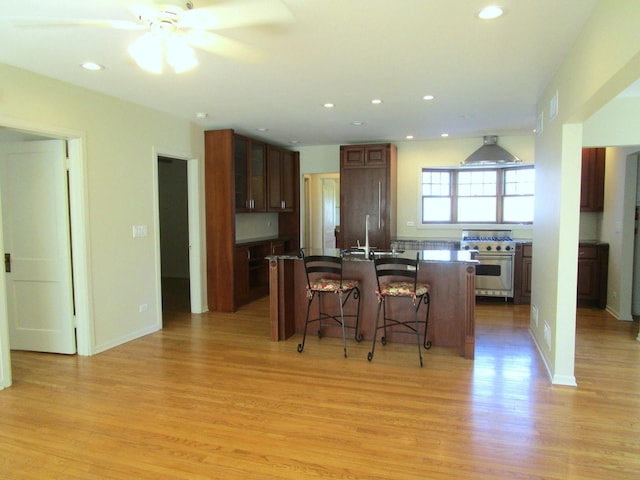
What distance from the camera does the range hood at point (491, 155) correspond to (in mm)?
6230

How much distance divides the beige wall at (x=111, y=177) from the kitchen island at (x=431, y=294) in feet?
5.22

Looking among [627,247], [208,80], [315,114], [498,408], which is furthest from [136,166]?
[627,247]

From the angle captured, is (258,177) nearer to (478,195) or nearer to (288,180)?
(288,180)

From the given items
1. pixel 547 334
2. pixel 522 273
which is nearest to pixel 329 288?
pixel 547 334

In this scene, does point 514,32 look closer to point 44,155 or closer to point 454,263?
point 454,263

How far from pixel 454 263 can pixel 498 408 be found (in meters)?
1.43

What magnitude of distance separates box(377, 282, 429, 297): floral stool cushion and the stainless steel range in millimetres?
2693

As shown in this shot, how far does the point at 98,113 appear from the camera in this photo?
13.9 feet

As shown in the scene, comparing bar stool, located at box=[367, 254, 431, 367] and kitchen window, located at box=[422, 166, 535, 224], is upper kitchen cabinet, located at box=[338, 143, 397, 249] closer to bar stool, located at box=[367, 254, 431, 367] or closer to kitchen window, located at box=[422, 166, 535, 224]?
kitchen window, located at box=[422, 166, 535, 224]

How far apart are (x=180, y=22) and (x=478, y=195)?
237 inches

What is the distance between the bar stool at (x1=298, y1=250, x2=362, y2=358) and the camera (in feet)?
13.8

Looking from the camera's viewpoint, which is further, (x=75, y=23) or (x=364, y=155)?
(x=364, y=155)

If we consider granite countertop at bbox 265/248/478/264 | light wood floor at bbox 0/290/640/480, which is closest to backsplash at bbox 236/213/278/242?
granite countertop at bbox 265/248/478/264

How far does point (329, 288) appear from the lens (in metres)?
4.19
